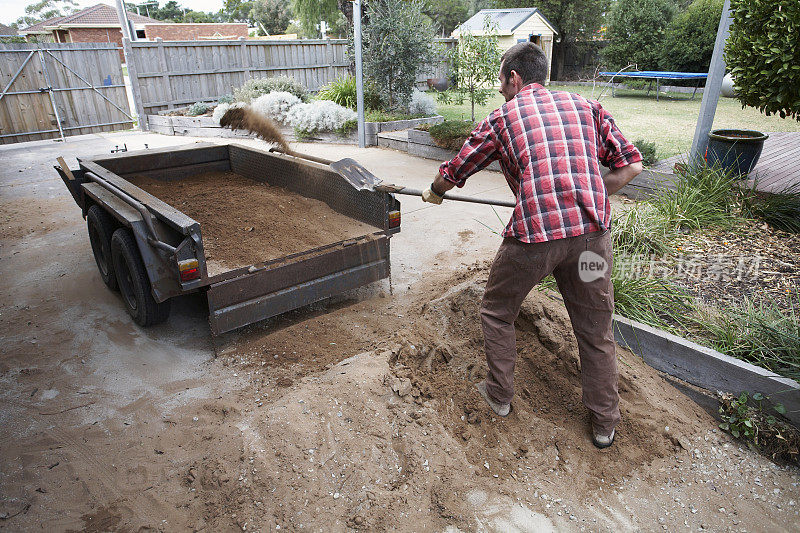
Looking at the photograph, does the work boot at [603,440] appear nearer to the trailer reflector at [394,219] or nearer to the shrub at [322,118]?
the trailer reflector at [394,219]

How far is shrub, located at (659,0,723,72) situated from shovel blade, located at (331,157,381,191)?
18603 mm

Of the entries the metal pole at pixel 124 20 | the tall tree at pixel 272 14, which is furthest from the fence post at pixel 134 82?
the tall tree at pixel 272 14

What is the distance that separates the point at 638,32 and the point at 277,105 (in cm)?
1525

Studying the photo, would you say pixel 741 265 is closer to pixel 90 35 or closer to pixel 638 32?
pixel 638 32

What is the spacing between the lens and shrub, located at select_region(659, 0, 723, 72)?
18.4 meters

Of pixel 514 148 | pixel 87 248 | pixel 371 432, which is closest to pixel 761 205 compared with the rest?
pixel 514 148

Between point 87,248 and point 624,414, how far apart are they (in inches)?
228

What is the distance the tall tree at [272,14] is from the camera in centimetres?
5700

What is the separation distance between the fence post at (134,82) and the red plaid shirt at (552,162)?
1484 centimetres

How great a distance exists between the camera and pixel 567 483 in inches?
103

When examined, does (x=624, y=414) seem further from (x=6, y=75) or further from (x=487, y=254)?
(x=6, y=75)

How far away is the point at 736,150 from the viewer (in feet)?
20.7

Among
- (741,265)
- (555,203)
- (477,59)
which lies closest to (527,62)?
(555,203)

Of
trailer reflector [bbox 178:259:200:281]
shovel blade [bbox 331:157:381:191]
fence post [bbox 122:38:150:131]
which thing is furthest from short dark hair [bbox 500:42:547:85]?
fence post [bbox 122:38:150:131]
